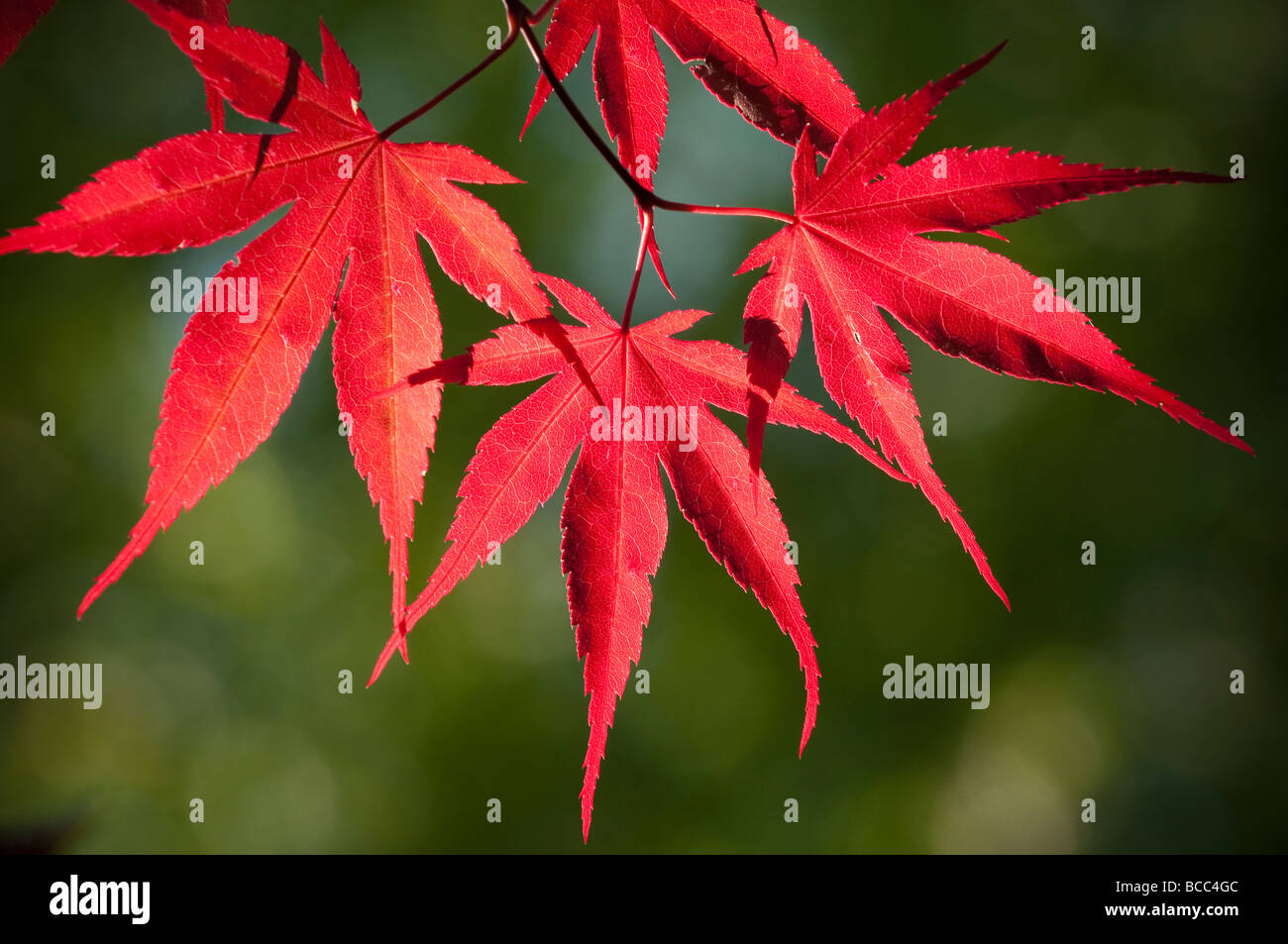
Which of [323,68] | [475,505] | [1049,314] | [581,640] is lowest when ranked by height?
[581,640]

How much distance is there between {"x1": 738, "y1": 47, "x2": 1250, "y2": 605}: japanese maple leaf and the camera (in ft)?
2.00

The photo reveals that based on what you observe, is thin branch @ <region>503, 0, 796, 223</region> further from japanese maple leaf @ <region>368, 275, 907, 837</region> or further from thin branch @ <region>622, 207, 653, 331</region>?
japanese maple leaf @ <region>368, 275, 907, 837</region>

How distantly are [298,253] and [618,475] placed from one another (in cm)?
33

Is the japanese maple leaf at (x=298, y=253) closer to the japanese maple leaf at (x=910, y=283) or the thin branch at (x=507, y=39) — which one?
the thin branch at (x=507, y=39)

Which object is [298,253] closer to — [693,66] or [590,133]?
[590,133]

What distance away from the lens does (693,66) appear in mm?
692

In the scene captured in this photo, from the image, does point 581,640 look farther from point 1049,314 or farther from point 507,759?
point 507,759

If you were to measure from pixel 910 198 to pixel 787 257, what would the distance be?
11 centimetres

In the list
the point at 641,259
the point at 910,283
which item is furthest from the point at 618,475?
the point at 910,283

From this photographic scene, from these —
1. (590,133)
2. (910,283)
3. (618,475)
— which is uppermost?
(590,133)

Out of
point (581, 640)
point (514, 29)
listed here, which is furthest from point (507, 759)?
point (514, 29)

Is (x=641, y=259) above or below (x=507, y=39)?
below

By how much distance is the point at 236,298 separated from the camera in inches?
24.6

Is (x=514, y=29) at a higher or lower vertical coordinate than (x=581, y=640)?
higher
